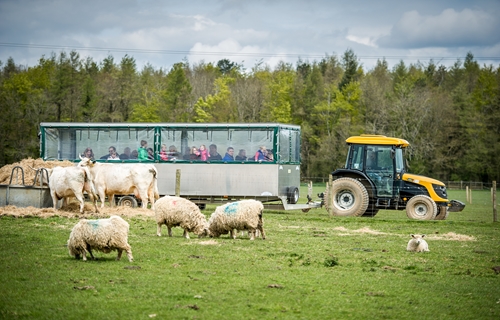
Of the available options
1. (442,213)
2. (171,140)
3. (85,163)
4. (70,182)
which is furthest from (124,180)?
(442,213)

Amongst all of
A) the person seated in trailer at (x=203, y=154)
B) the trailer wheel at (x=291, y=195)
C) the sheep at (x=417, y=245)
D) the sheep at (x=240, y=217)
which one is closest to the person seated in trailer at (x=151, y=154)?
the person seated in trailer at (x=203, y=154)

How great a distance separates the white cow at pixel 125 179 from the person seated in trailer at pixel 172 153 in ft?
9.77

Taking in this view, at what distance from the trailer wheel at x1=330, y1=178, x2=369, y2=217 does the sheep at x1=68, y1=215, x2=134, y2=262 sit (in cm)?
1251

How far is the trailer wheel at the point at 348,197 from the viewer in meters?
24.7

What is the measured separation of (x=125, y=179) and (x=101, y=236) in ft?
39.4

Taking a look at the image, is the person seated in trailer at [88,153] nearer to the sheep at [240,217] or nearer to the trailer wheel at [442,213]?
the sheep at [240,217]

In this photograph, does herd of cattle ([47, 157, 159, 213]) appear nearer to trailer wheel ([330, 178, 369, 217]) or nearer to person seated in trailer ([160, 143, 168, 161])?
person seated in trailer ([160, 143, 168, 161])

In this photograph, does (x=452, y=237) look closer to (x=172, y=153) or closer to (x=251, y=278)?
(x=251, y=278)

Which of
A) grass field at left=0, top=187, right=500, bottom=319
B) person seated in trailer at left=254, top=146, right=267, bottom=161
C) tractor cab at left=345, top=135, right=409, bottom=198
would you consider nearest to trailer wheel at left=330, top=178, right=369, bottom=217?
tractor cab at left=345, top=135, right=409, bottom=198

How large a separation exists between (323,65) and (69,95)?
45.0m

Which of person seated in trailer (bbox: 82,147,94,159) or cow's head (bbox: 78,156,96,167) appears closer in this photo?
cow's head (bbox: 78,156,96,167)

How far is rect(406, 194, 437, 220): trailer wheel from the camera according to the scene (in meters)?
24.3

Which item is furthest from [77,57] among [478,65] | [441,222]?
[441,222]

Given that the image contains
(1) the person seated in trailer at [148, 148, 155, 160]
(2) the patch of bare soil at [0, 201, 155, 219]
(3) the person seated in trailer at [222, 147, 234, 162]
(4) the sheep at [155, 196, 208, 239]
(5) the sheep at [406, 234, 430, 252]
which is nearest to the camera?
(5) the sheep at [406, 234, 430, 252]
